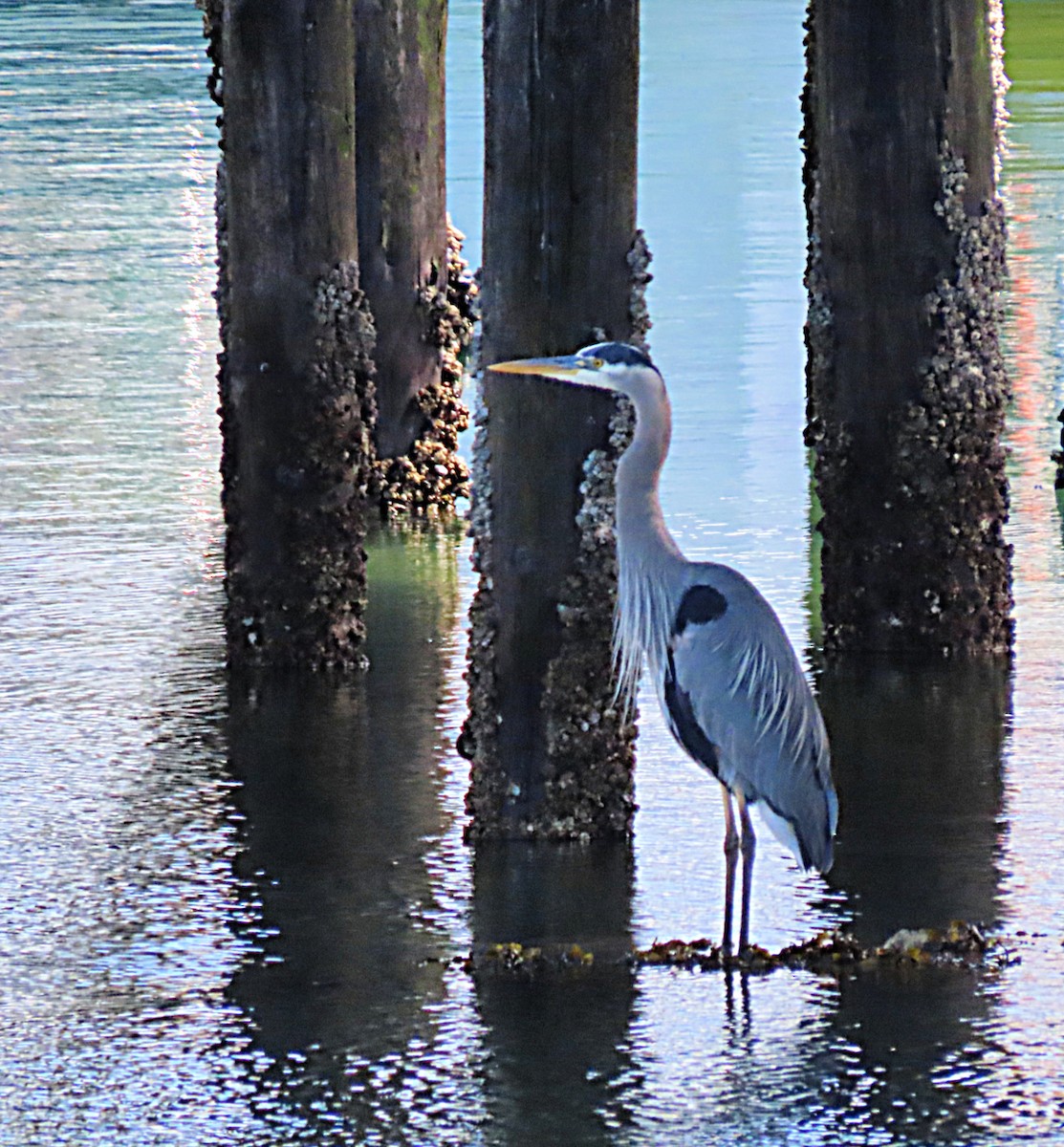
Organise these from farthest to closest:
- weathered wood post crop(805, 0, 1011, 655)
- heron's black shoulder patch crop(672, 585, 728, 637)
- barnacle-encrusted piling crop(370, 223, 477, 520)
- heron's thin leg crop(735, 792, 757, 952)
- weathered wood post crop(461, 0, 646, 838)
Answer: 1. barnacle-encrusted piling crop(370, 223, 477, 520)
2. weathered wood post crop(805, 0, 1011, 655)
3. weathered wood post crop(461, 0, 646, 838)
4. heron's black shoulder patch crop(672, 585, 728, 637)
5. heron's thin leg crop(735, 792, 757, 952)

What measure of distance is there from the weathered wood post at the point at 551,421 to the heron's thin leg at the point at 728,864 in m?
0.57

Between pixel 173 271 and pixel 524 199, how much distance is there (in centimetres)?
1089

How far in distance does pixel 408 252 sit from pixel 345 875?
189 inches

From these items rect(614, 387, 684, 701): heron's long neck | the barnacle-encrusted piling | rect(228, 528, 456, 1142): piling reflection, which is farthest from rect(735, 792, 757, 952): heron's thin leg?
the barnacle-encrusted piling

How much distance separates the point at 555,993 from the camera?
254 inches

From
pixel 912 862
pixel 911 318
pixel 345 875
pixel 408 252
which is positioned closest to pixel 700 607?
pixel 912 862

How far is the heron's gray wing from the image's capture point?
6.79m

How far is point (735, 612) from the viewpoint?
22.6ft

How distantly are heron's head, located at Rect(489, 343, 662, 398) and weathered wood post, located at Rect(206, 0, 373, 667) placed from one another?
2.32m

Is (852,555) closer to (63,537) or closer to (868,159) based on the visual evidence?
(868,159)

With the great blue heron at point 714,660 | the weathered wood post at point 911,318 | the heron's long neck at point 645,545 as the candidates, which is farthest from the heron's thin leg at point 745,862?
the weathered wood post at point 911,318

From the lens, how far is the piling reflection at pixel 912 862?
19.1ft

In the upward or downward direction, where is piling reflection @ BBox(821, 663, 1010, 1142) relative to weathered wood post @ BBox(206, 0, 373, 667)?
downward

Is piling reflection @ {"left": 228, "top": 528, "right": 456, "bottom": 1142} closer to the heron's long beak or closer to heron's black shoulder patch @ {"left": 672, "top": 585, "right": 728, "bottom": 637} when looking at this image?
heron's black shoulder patch @ {"left": 672, "top": 585, "right": 728, "bottom": 637}
